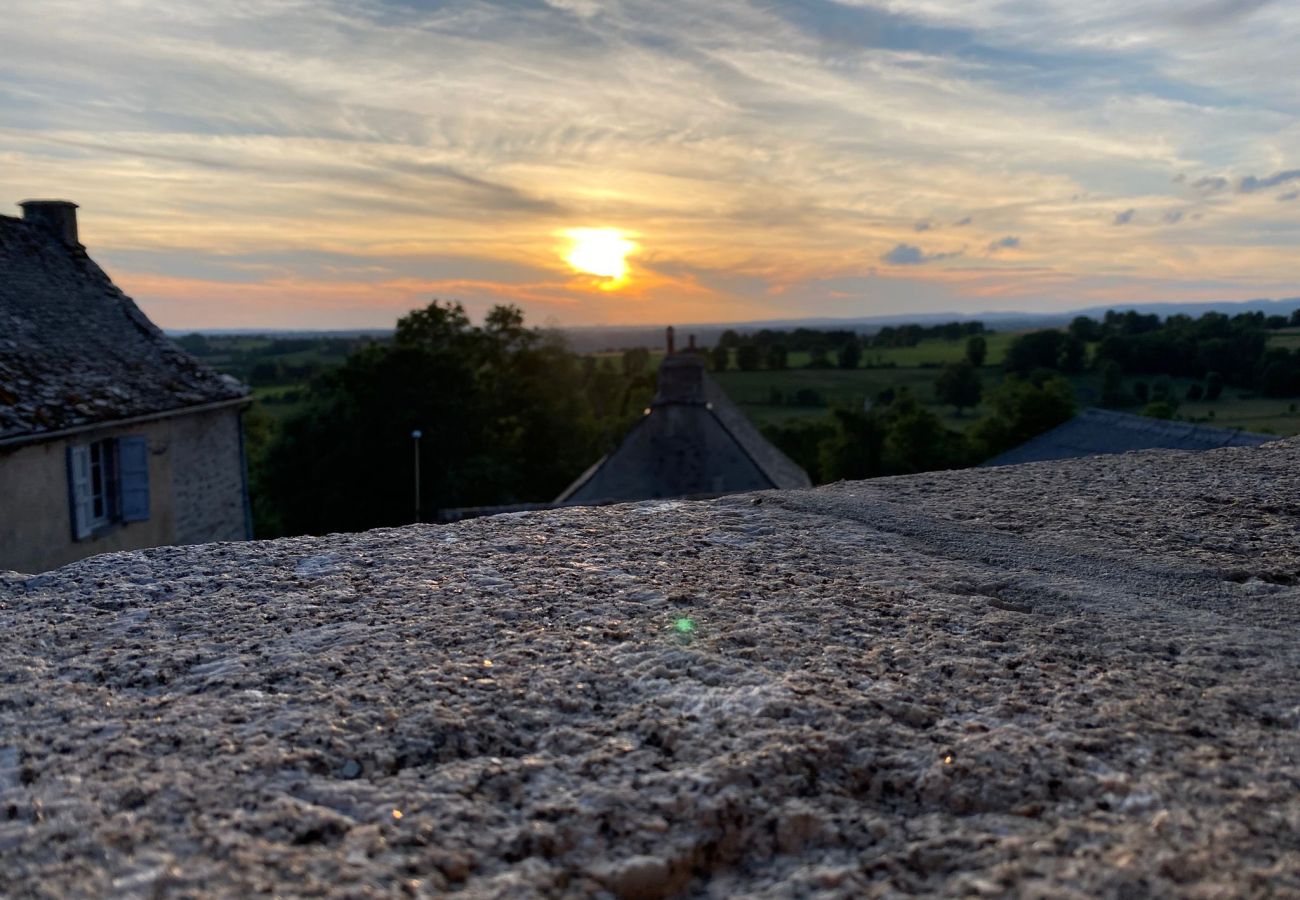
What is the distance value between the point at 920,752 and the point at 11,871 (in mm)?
1140

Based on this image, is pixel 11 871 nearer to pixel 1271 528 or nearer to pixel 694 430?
pixel 1271 528

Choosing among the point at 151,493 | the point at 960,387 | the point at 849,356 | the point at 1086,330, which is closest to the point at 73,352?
the point at 151,493

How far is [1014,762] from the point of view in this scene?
1.37 metres

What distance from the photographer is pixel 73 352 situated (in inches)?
480

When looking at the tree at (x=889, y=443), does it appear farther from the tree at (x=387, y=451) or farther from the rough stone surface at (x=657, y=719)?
the rough stone surface at (x=657, y=719)

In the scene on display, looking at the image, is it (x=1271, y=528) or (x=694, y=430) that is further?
(x=694, y=430)

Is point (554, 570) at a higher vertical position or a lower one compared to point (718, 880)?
higher

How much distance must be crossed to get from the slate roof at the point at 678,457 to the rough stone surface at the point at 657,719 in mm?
14106

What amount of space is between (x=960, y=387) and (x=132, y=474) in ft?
112

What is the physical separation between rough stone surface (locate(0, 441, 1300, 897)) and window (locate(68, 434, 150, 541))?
10.8 meters

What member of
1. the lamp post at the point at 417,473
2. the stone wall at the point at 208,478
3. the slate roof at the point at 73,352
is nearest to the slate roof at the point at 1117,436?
the stone wall at the point at 208,478

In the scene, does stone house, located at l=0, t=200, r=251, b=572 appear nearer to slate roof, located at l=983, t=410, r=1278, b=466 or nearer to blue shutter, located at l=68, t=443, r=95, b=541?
blue shutter, located at l=68, t=443, r=95, b=541

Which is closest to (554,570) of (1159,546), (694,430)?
(1159,546)

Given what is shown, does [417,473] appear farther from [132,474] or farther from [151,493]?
[132,474]
